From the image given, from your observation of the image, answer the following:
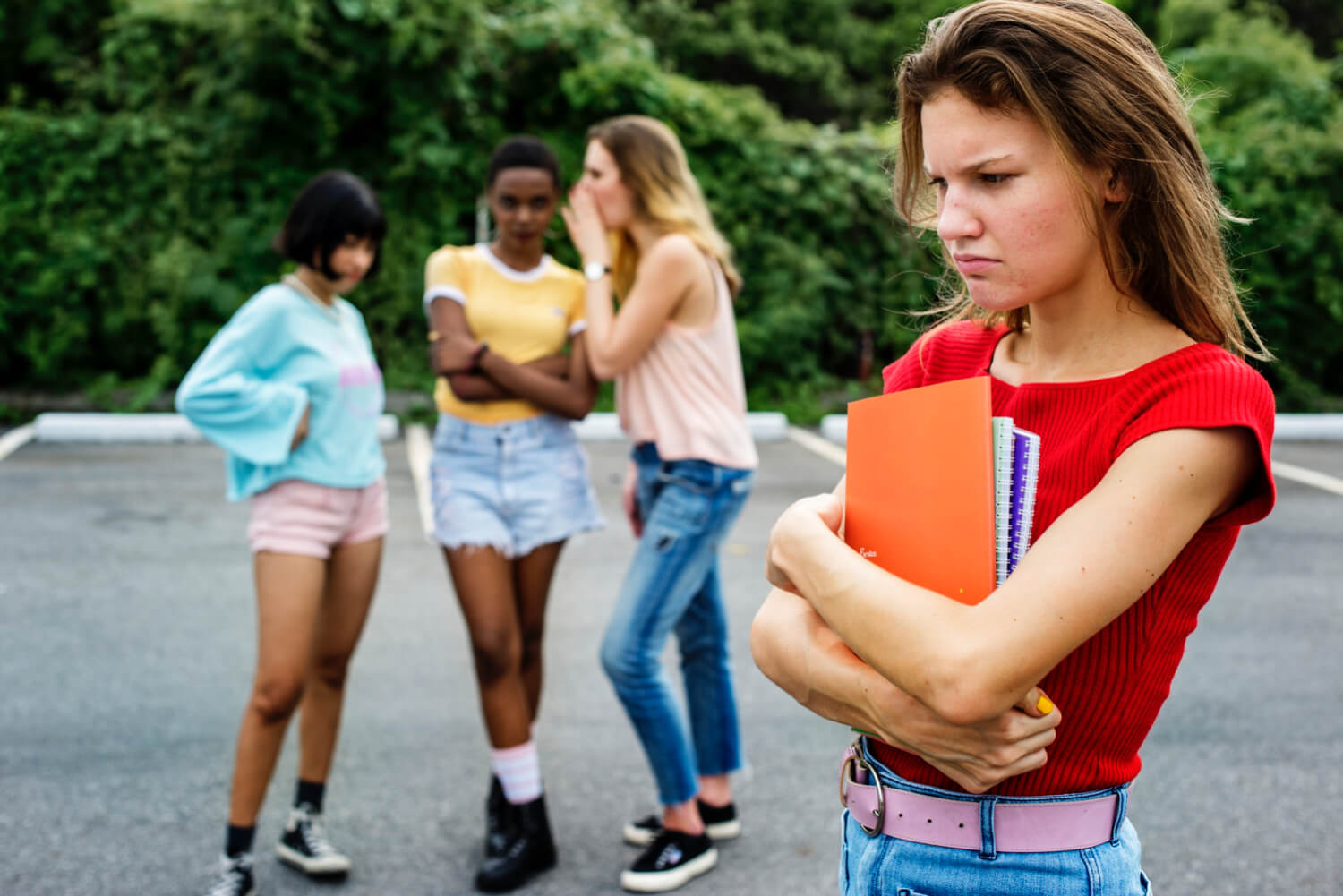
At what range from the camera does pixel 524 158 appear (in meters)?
3.59

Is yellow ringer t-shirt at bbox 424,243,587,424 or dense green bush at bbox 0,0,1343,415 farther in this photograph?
dense green bush at bbox 0,0,1343,415

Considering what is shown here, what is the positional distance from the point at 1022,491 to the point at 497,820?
8.02 feet

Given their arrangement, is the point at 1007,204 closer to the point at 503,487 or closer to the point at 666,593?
the point at 666,593

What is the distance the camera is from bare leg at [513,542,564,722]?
11.3ft

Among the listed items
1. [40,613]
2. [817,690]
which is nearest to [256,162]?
[40,613]

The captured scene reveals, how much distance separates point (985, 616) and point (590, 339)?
2.26 metres

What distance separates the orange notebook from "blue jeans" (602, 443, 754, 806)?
5.86ft

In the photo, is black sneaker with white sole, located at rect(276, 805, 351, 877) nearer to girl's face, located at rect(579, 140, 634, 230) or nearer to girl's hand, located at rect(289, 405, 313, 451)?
girl's hand, located at rect(289, 405, 313, 451)

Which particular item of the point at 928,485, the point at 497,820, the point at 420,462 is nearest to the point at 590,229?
the point at 497,820

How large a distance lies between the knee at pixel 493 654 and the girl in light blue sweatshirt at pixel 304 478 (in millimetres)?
372

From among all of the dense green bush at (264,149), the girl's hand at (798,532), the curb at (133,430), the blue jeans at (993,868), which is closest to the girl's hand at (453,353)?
the girl's hand at (798,532)

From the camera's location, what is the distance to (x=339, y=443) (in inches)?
130

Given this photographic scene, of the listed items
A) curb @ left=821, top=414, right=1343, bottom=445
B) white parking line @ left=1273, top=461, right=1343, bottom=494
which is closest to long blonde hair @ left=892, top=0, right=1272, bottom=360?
white parking line @ left=1273, top=461, right=1343, bottom=494

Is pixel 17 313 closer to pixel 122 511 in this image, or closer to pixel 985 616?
pixel 122 511
